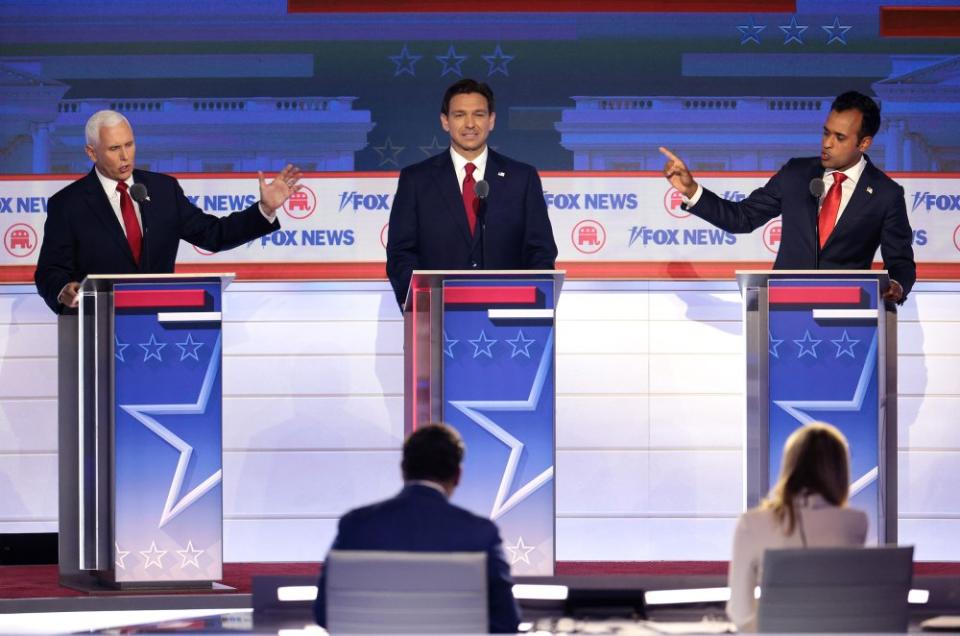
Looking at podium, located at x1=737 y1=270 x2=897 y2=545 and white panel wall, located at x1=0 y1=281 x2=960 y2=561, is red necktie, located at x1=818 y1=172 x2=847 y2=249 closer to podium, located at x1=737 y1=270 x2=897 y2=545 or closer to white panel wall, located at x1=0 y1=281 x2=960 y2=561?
podium, located at x1=737 y1=270 x2=897 y2=545

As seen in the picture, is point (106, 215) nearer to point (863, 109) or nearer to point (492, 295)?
point (492, 295)

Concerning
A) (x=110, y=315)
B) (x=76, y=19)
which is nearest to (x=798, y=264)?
(x=110, y=315)

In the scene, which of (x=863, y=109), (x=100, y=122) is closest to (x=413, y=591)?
(x=100, y=122)

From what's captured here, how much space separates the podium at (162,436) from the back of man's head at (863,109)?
93.5 inches

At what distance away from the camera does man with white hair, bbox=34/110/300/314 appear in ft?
17.8

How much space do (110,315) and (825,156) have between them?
8.78ft

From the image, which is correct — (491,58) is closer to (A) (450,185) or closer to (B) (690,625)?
(A) (450,185)

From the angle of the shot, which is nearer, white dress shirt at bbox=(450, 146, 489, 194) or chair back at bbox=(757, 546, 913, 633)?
chair back at bbox=(757, 546, 913, 633)

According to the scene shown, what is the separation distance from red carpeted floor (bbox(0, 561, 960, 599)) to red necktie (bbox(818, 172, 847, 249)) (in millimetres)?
1296

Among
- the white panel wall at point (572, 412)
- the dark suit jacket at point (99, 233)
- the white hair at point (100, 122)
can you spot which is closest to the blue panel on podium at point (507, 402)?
the dark suit jacket at point (99, 233)

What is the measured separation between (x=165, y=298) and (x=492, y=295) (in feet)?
3.60

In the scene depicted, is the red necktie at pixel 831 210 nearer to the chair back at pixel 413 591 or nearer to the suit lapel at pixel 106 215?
the suit lapel at pixel 106 215

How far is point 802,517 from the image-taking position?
3.30 metres

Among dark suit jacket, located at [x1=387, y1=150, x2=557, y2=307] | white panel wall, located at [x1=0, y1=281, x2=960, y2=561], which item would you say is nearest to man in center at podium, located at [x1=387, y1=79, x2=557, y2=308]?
dark suit jacket, located at [x1=387, y1=150, x2=557, y2=307]
